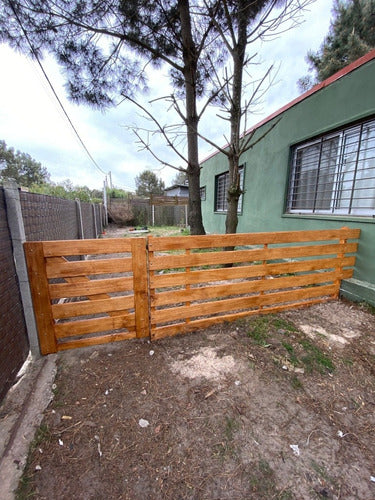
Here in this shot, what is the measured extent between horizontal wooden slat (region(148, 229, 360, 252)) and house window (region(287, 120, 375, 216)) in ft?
1.91

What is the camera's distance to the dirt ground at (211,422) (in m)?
1.04

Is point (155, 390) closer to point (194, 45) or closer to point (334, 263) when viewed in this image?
point (334, 263)

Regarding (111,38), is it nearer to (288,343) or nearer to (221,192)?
(221,192)

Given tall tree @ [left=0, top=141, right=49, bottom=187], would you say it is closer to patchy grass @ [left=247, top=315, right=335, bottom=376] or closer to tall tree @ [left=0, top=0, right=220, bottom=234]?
tall tree @ [left=0, top=0, right=220, bottom=234]

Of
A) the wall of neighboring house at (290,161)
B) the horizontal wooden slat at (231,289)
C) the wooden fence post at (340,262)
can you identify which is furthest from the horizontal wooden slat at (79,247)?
the wall of neighboring house at (290,161)

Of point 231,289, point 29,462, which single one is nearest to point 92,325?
point 29,462

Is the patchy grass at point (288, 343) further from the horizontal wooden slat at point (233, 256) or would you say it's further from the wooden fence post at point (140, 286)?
the wooden fence post at point (140, 286)

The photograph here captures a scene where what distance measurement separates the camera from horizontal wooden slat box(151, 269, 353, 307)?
2.11 m

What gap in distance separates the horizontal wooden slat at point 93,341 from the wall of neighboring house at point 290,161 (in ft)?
10.3

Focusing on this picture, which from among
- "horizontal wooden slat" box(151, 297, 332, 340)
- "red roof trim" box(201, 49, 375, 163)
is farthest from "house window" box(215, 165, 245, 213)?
"horizontal wooden slat" box(151, 297, 332, 340)

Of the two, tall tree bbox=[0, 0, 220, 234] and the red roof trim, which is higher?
tall tree bbox=[0, 0, 220, 234]

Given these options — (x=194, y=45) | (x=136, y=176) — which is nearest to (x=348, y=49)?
(x=194, y=45)

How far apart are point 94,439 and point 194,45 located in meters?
5.97

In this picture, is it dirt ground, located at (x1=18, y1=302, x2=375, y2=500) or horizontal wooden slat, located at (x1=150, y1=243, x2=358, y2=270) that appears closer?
dirt ground, located at (x1=18, y1=302, x2=375, y2=500)
